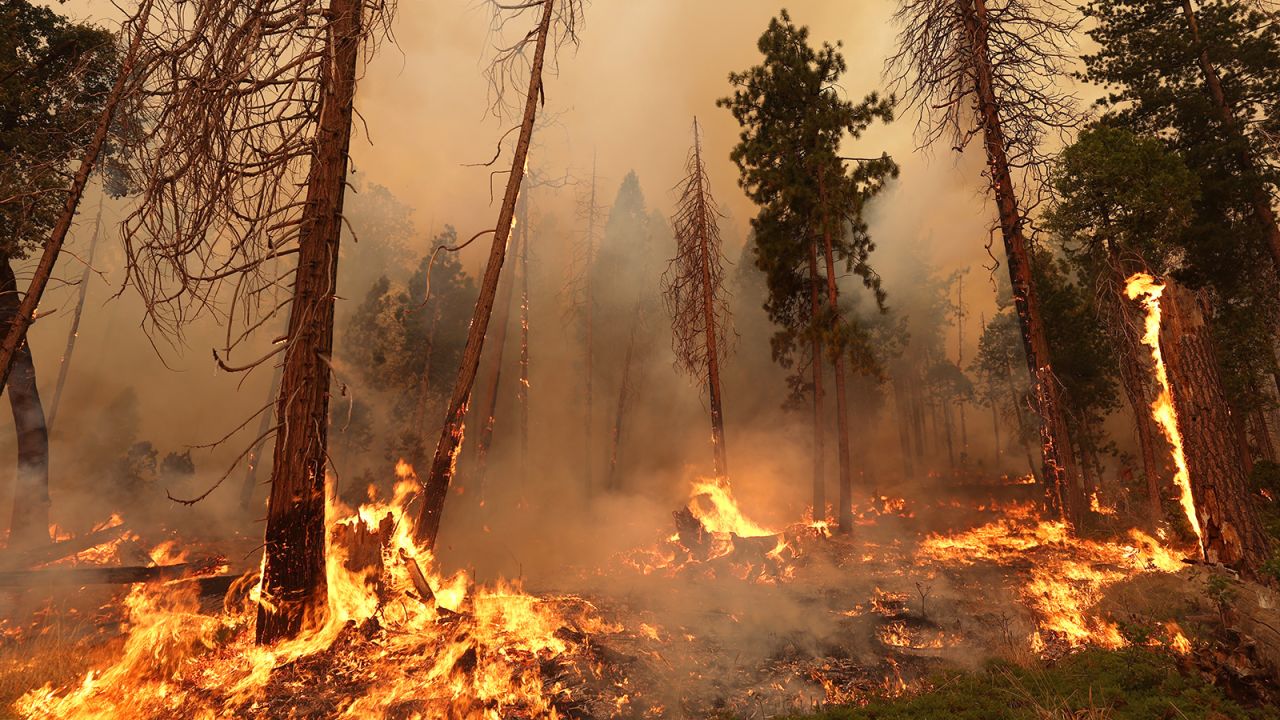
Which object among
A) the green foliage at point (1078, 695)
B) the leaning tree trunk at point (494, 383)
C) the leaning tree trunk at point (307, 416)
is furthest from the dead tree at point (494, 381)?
the green foliage at point (1078, 695)

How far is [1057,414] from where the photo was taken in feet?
34.7

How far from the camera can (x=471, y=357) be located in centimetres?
820

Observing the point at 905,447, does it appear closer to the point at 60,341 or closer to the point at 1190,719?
the point at 1190,719

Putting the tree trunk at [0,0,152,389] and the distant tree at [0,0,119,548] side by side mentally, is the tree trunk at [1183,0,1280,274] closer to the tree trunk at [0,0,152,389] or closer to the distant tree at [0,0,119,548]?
the tree trunk at [0,0,152,389]

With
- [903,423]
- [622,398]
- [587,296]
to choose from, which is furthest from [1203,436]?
[903,423]

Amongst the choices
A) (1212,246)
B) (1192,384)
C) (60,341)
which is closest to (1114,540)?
(1192,384)

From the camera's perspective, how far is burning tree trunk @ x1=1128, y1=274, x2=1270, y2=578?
529cm

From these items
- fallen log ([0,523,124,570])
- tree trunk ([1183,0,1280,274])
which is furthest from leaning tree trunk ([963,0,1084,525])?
fallen log ([0,523,124,570])

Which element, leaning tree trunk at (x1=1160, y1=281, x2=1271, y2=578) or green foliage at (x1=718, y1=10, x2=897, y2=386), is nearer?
leaning tree trunk at (x1=1160, y1=281, x2=1271, y2=578)

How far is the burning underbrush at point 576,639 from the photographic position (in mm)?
4797

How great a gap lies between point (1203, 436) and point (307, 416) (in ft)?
29.7

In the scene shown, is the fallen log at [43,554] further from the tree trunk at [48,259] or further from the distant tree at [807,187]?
the distant tree at [807,187]

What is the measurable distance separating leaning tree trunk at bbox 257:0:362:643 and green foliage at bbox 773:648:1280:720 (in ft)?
16.9

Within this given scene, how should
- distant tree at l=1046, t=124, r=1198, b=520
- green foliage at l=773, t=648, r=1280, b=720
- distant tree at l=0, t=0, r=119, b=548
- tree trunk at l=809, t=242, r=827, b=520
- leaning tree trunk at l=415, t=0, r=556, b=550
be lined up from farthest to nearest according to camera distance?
1. tree trunk at l=809, t=242, r=827, b=520
2. distant tree at l=1046, t=124, r=1198, b=520
3. distant tree at l=0, t=0, r=119, b=548
4. leaning tree trunk at l=415, t=0, r=556, b=550
5. green foliage at l=773, t=648, r=1280, b=720
